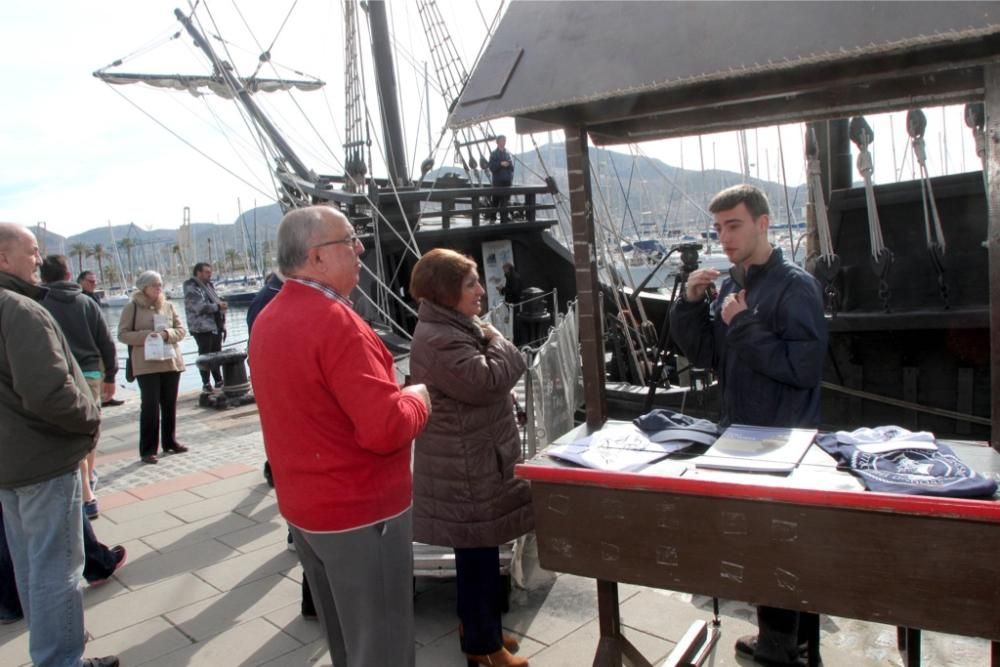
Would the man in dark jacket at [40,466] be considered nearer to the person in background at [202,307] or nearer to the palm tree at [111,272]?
the person in background at [202,307]

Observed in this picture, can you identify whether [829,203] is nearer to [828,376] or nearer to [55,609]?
[828,376]

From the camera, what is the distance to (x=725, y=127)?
311cm

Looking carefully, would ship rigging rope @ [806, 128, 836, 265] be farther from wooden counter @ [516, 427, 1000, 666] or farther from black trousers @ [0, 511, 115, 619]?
black trousers @ [0, 511, 115, 619]

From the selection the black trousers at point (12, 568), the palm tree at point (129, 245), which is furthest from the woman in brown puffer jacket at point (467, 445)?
the palm tree at point (129, 245)

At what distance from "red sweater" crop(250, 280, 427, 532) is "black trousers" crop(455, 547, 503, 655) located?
31.7 inches

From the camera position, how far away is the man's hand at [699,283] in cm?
287

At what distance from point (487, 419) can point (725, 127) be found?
63.0 inches

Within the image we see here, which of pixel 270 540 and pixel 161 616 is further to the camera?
pixel 270 540

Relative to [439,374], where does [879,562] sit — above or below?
below

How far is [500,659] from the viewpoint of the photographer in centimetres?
299

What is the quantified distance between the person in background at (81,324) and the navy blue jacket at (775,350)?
4133 millimetres

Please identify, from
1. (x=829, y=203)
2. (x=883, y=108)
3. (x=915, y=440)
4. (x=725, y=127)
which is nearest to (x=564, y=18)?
(x=725, y=127)

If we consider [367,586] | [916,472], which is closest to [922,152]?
[916,472]

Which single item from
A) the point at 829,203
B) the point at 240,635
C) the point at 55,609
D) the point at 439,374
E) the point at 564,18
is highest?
the point at 564,18
